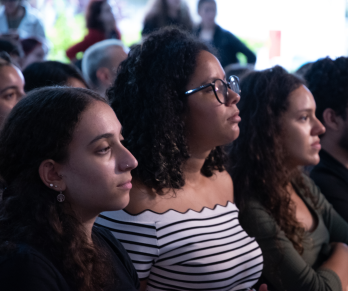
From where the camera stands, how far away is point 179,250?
1423 mm

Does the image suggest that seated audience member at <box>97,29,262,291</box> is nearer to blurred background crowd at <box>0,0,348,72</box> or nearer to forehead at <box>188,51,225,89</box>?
forehead at <box>188,51,225,89</box>

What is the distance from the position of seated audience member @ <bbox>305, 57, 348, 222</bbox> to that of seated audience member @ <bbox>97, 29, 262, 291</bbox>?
854 mm

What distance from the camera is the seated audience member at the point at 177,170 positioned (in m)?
1.43

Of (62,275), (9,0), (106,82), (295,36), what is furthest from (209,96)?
(295,36)

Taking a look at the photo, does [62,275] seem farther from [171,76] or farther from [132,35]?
[132,35]

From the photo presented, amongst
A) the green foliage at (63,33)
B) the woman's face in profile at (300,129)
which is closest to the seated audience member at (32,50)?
the green foliage at (63,33)

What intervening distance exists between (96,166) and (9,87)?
1.09m

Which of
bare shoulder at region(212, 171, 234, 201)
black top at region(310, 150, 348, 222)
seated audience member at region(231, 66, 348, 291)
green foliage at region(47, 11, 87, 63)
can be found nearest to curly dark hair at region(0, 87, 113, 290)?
bare shoulder at region(212, 171, 234, 201)

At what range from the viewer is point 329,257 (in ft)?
6.08

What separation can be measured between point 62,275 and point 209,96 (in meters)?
0.88

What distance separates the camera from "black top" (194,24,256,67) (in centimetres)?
393

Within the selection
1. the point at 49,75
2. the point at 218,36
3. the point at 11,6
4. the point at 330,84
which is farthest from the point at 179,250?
the point at 11,6

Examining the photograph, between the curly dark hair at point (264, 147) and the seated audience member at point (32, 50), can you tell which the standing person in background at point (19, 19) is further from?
the curly dark hair at point (264, 147)

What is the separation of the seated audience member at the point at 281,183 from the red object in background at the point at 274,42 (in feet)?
14.4
